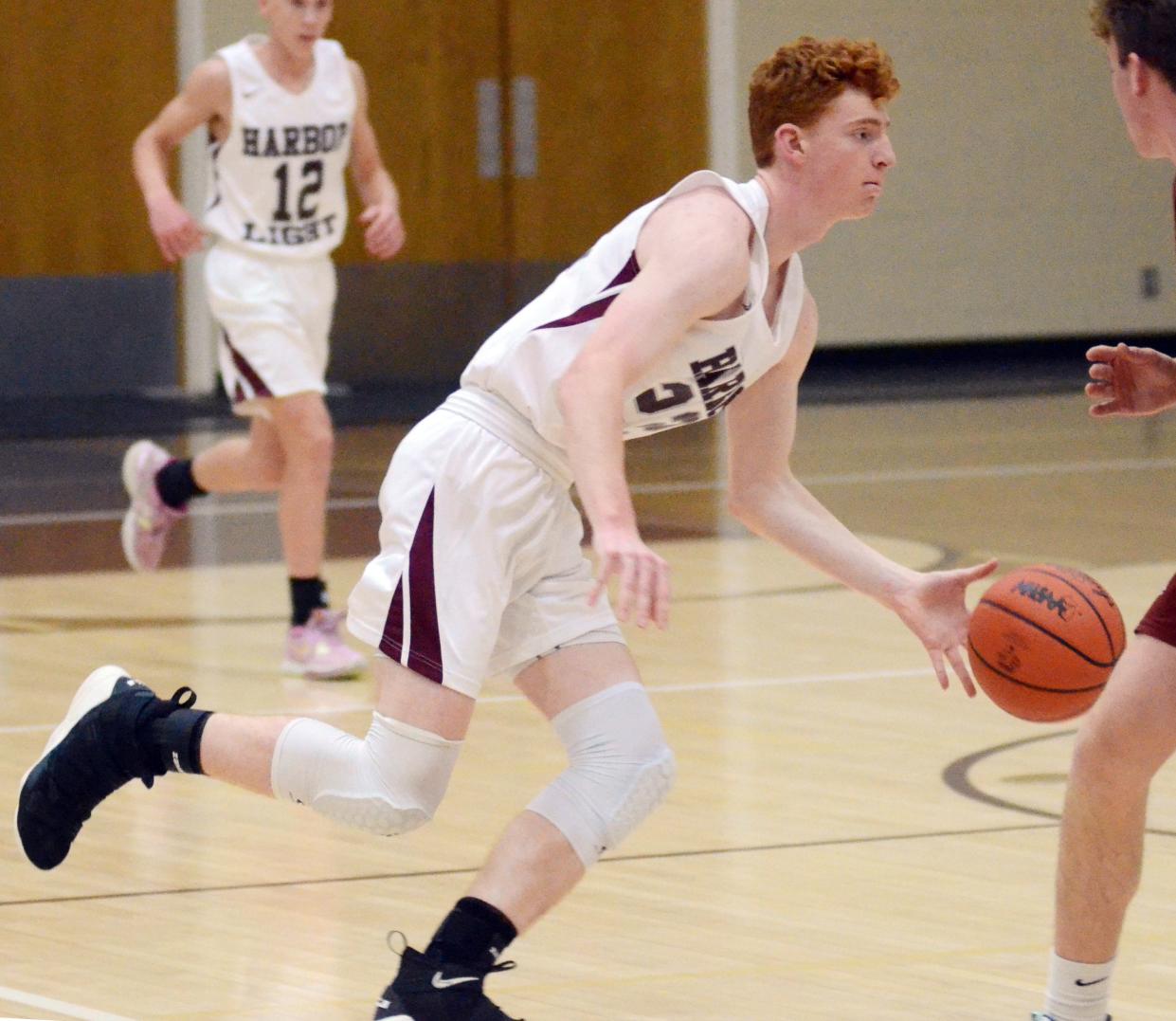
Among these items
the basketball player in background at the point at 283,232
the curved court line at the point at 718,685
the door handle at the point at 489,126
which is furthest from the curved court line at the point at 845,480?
the door handle at the point at 489,126

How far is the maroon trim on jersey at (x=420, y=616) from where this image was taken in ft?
11.2

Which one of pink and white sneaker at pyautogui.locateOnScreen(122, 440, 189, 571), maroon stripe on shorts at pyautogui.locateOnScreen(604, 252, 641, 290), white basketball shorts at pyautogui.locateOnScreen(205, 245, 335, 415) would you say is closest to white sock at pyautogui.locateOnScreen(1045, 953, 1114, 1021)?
maroon stripe on shorts at pyautogui.locateOnScreen(604, 252, 641, 290)

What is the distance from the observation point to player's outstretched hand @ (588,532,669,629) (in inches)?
116

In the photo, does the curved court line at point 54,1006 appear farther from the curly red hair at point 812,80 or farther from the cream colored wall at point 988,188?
the cream colored wall at point 988,188

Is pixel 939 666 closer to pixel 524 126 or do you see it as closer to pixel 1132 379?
pixel 1132 379

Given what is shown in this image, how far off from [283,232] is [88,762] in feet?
11.0

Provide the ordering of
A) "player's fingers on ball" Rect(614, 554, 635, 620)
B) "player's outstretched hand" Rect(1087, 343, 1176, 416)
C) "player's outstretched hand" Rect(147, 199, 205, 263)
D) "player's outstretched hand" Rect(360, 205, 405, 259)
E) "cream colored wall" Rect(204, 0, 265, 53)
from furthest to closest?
"cream colored wall" Rect(204, 0, 265, 53)
"player's outstretched hand" Rect(360, 205, 405, 259)
"player's outstretched hand" Rect(147, 199, 205, 263)
"player's outstretched hand" Rect(1087, 343, 1176, 416)
"player's fingers on ball" Rect(614, 554, 635, 620)

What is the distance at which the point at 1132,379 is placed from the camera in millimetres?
3617

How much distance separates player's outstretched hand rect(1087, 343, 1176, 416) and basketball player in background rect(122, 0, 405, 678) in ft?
10.6

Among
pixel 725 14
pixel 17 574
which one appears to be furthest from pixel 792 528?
pixel 725 14

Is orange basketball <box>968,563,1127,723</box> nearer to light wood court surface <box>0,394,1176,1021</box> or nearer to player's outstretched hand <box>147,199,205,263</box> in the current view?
light wood court surface <box>0,394,1176,1021</box>

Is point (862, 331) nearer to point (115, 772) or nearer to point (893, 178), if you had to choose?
point (893, 178)

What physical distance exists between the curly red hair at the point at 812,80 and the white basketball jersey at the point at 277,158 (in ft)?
11.6

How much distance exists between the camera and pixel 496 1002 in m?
3.65
